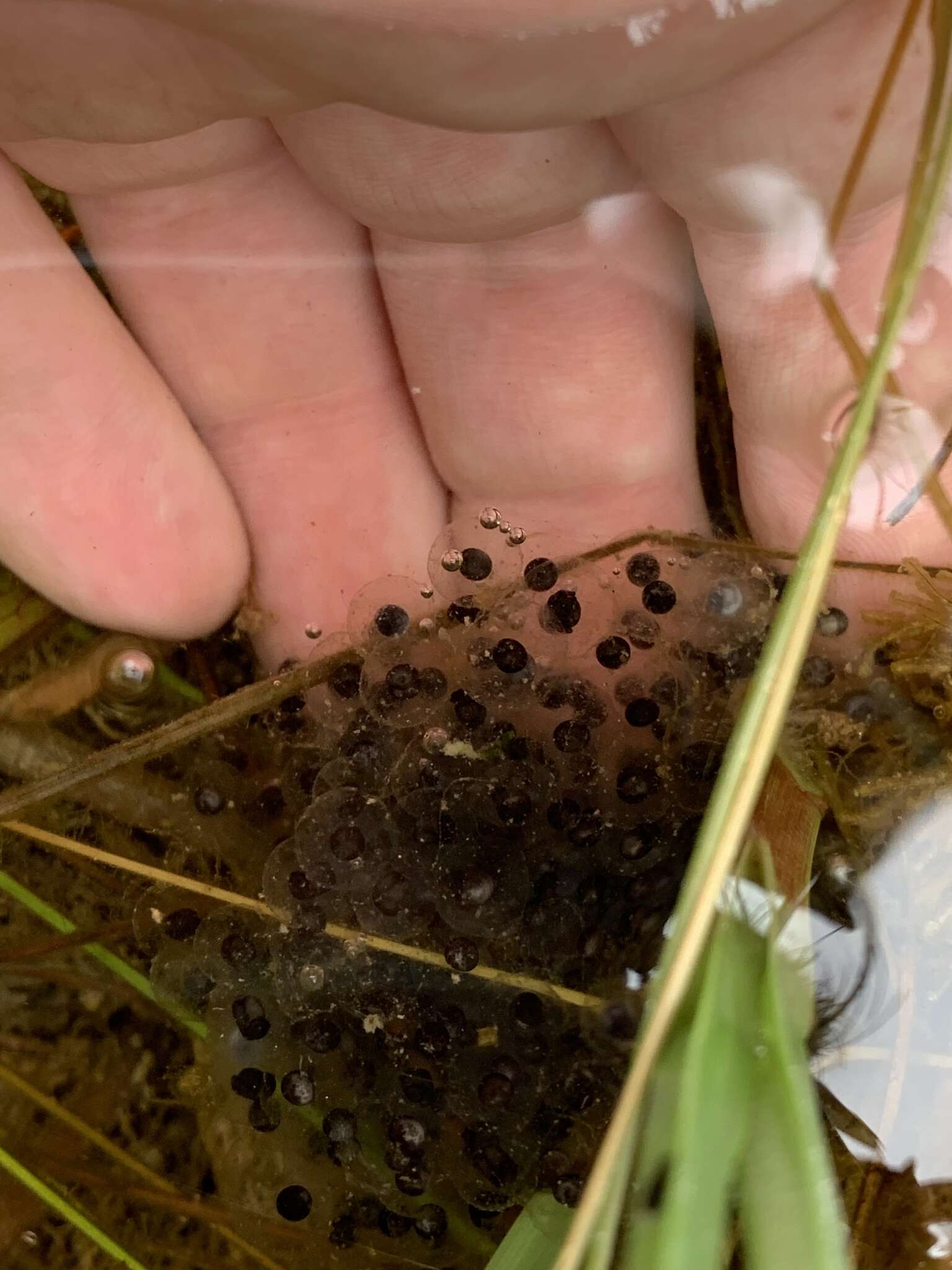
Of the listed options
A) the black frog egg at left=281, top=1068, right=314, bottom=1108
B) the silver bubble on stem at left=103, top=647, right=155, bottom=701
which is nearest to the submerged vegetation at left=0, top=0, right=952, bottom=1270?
the black frog egg at left=281, top=1068, right=314, bottom=1108

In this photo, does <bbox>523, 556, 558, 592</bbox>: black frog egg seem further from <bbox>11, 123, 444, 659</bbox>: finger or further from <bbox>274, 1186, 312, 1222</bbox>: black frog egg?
<bbox>274, 1186, 312, 1222</bbox>: black frog egg

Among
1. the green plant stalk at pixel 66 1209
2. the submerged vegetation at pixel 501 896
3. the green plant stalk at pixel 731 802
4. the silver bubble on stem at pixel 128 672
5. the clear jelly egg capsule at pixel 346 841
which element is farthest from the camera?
the silver bubble on stem at pixel 128 672

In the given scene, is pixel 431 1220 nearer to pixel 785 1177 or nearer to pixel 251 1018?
pixel 251 1018

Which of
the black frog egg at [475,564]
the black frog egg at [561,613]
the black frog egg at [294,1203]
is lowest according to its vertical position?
the black frog egg at [294,1203]

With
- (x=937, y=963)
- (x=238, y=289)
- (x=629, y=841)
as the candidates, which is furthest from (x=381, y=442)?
(x=937, y=963)

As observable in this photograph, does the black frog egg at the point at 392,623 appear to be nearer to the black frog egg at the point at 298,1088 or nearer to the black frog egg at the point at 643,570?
the black frog egg at the point at 643,570

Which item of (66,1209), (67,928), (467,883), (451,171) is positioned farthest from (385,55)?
(66,1209)

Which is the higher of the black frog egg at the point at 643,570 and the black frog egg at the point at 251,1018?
the black frog egg at the point at 643,570

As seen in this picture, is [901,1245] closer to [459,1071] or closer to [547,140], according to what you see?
[459,1071]

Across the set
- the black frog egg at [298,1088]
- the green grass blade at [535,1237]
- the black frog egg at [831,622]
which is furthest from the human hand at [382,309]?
the green grass blade at [535,1237]
